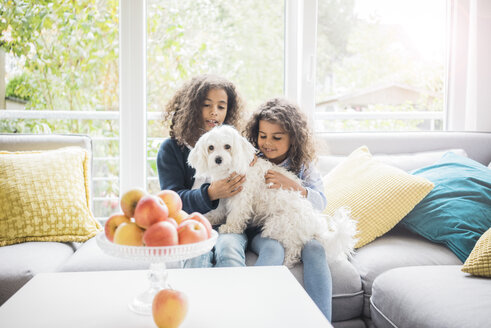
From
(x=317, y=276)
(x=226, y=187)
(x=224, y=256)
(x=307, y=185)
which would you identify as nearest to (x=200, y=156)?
(x=226, y=187)

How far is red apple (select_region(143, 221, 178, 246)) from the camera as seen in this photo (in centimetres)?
90

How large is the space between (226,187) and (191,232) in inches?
31.6

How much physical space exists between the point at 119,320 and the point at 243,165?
0.94 m

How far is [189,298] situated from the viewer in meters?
1.05

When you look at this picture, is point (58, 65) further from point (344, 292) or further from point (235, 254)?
point (344, 292)

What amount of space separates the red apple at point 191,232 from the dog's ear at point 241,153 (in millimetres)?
757

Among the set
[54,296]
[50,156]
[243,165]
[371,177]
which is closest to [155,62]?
[50,156]

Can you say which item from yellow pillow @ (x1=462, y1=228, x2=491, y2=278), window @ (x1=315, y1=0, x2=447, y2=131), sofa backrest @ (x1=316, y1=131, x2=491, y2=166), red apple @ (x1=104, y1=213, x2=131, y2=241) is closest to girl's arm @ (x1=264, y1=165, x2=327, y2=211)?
sofa backrest @ (x1=316, y1=131, x2=491, y2=166)

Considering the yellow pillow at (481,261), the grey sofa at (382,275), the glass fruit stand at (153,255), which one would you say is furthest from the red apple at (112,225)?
the yellow pillow at (481,261)

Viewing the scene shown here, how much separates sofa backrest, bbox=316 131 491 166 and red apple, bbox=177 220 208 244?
5.06ft

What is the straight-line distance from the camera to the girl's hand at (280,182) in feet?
5.89

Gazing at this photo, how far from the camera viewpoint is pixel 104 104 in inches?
110

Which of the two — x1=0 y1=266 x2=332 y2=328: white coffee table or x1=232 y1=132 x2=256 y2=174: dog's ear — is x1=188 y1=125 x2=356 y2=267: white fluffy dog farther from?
x1=0 y1=266 x2=332 y2=328: white coffee table

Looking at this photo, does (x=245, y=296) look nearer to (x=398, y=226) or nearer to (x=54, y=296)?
(x=54, y=296)
